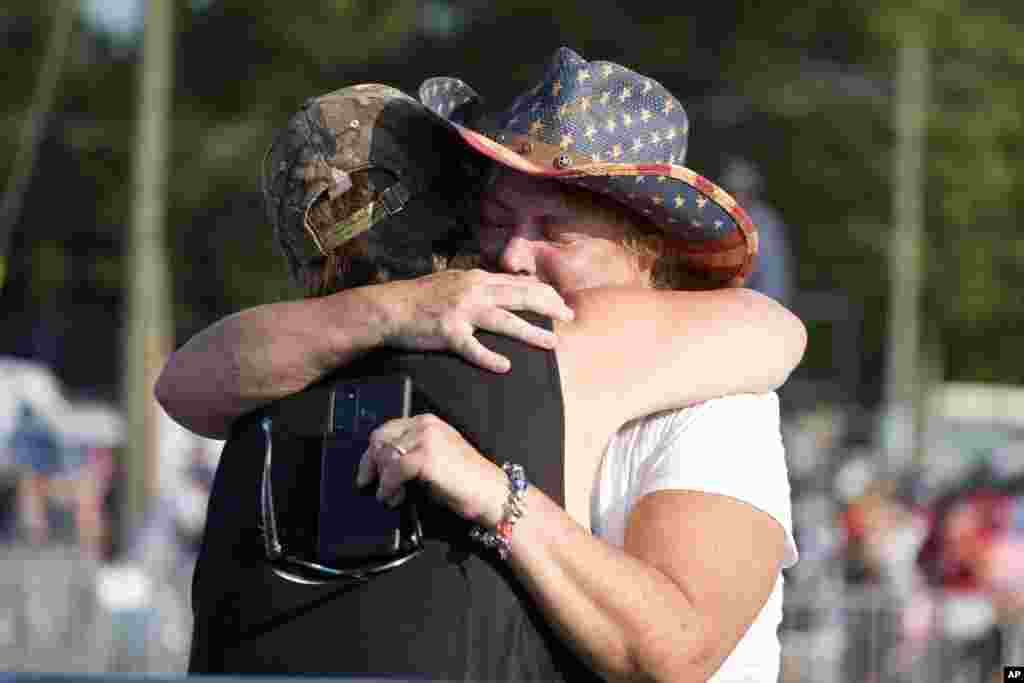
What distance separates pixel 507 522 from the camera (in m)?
2.10

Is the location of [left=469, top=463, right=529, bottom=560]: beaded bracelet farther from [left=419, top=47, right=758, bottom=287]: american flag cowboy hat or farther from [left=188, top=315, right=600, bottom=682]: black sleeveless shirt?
[left=419, top=47, right=758, bottom=287]: american flag cowboy hat

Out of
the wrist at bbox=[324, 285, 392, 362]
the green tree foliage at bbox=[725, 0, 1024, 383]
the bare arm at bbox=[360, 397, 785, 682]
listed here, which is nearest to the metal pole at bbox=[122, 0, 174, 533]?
the green tree foliage at bbox=[725, 0, 1024, 383]

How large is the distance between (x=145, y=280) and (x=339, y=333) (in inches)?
602

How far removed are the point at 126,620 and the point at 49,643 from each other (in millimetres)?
485

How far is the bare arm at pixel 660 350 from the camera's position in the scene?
2234 millimetres

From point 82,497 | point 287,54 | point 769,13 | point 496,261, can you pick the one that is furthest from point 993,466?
point 287,54

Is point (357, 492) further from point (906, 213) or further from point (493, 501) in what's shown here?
point (906, 213)

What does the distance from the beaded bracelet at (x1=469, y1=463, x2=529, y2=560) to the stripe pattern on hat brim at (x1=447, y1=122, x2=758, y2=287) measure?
445mm

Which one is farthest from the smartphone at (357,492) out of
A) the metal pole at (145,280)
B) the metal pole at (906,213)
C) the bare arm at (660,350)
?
the metal pole at (906,213)

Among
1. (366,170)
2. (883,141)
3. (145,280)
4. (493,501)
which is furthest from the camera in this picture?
→ (883,141)

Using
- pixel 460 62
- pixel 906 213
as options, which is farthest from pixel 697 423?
pixel 906 213

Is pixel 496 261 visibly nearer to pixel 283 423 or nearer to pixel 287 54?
pixel 283 423

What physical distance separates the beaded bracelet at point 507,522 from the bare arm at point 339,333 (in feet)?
0.44

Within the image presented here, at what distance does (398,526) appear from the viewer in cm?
214
